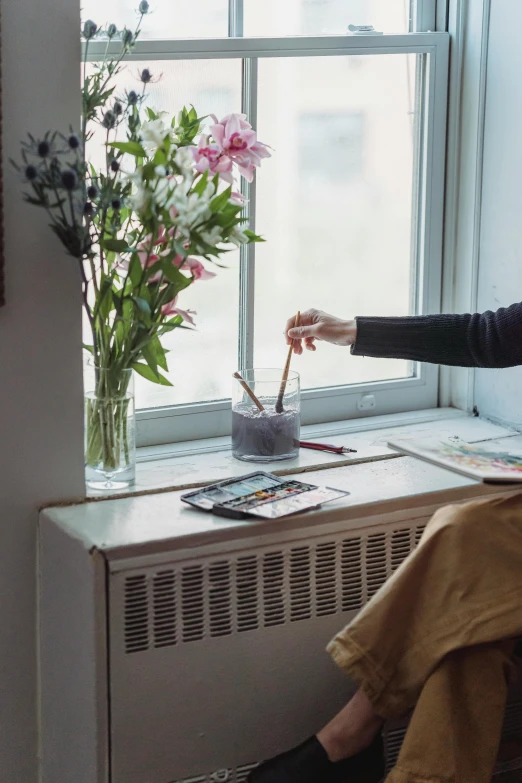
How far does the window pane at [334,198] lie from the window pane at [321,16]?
62 mm

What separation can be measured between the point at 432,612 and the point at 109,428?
0.61 meters

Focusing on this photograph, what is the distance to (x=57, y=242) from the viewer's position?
1.57 m

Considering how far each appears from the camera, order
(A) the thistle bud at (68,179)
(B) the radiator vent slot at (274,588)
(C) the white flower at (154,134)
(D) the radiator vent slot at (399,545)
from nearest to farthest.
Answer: (A) the thistle bud at (68,179)
(C) the white flower at (154,134)
(B) the radiator vent slot at (274,588)
(D) the radiator vent slot at (399,545)

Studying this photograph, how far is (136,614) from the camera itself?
154 centimetres

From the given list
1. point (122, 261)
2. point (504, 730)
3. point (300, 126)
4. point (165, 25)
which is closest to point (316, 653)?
point (504, 730)

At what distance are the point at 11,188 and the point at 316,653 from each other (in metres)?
0.91

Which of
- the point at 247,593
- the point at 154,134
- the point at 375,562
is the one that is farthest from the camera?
the point at 375,562

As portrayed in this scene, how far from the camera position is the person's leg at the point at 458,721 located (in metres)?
1.47

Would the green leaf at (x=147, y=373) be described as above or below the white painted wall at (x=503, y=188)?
below

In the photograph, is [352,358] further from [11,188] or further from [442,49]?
[11,188]

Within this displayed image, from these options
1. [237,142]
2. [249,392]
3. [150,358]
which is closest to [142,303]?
[150,358]

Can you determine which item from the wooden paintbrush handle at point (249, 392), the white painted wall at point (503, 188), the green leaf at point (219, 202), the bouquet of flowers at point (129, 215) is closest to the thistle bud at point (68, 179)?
the bouquet of flowers at point (129, 215)

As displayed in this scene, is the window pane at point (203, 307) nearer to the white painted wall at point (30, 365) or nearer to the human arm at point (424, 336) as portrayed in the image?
the human arm at point (424, 336)

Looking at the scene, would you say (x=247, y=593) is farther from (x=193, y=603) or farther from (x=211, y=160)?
(x=211, y=160)
